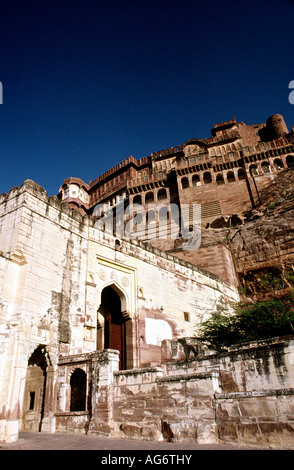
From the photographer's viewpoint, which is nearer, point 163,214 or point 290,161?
point 290,161

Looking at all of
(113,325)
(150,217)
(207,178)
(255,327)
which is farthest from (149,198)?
(255,327)

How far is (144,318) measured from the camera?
12406 millimetres

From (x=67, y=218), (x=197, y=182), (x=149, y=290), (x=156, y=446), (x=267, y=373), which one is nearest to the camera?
(x=156, y=446)

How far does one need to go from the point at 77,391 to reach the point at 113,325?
12.7 feet

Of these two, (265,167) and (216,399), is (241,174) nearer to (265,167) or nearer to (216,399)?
(265,167)

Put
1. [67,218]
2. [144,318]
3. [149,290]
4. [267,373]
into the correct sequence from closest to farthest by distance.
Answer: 1. [267,373]
2. [67,218]
3. [144,318]
4. [149,290]

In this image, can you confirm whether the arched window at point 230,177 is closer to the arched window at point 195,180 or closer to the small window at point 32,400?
the arched window at point 195,180

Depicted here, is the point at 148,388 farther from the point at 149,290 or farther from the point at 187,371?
the point at 149,290

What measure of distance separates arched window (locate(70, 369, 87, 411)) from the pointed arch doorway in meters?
2.88

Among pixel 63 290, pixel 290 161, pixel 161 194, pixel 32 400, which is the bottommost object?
pixel 32 400

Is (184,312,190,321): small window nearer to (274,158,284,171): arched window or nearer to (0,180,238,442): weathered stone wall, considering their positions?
(0,180,238,442): weathered stone wall

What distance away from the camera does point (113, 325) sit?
1260cm
